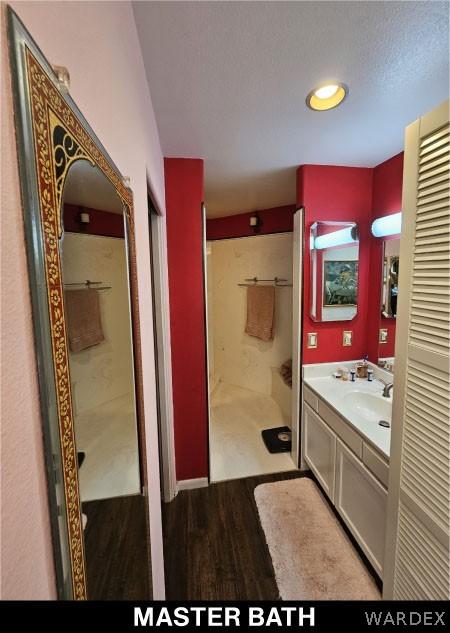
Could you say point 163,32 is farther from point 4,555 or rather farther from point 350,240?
point 350,240

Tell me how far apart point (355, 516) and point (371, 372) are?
101cm

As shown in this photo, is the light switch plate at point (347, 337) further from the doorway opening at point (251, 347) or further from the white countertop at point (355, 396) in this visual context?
the doorway opening at point (251, 347)

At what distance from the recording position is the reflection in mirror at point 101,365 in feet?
1.34

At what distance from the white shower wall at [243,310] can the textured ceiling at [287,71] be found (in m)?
1.68

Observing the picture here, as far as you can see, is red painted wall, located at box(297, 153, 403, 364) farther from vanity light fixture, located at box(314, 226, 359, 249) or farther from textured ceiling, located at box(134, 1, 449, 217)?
textured ceiling, located at box(134, 1, 449, 217)

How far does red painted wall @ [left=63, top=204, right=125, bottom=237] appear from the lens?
40cm

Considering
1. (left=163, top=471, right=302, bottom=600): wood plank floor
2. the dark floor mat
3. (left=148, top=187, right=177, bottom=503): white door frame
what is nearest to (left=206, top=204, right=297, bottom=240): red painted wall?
(left=148, top=187, right=177, bottom=503): white door frame

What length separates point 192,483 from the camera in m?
2.15

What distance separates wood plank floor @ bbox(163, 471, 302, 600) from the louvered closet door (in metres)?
0.79

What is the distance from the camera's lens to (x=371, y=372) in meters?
2.16

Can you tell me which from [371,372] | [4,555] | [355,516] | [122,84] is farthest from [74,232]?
[371,372]

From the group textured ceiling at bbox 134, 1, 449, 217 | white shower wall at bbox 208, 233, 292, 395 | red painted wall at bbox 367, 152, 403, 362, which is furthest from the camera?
white shower wall at bbox 208, 233, 292, 395

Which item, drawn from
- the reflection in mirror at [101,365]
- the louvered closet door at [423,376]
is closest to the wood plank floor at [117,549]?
the reflection in mirror at [101,365]

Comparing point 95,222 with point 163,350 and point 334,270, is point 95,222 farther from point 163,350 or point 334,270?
point 334,270
